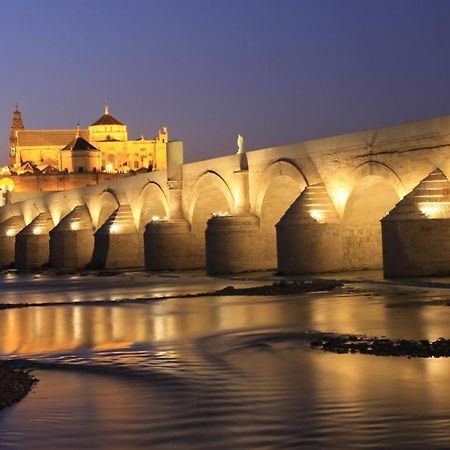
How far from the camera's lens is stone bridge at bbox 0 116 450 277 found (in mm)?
22375

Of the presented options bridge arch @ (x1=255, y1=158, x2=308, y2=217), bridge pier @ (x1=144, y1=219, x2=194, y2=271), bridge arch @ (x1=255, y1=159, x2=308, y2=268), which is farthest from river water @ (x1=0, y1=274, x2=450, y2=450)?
bridge pier @ (x1=144, y1=219, x2=194, y2=271)

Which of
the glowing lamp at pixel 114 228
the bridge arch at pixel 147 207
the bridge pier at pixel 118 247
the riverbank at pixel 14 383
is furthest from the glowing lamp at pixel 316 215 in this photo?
the riverbank at pixel 14 383

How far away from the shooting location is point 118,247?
40875 mm

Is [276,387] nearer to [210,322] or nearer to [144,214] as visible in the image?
[210,322]

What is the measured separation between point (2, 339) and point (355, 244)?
14637 millimetres

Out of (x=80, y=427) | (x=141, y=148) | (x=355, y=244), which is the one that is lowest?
(x=80, y=427)

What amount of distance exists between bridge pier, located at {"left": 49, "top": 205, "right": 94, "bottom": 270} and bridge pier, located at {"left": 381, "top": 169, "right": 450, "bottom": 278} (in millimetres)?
23505

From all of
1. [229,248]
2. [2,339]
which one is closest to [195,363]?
[2,339]

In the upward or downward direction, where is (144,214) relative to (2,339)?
upward

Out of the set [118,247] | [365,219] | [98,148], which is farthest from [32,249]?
[98,148]

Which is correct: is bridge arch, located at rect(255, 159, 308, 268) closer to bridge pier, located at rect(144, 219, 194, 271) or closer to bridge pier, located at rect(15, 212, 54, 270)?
bridge pier, located at rect(144, 219, 194, 271)

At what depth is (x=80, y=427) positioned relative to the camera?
7.52 m

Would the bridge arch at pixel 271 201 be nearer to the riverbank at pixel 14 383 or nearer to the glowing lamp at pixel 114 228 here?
the glowing lamp at pixel 114 228

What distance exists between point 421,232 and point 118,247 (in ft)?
67.9
